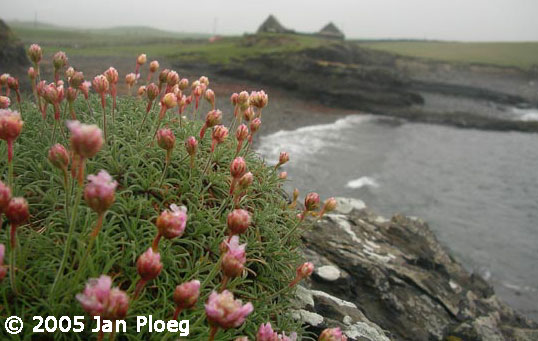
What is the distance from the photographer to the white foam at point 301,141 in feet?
47.2

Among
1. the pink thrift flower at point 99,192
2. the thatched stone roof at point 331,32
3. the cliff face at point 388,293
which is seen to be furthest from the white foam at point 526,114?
the thatched stone roof at point 331,32

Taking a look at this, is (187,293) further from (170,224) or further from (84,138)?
(84,138)

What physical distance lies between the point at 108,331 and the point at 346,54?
40991 millimetres

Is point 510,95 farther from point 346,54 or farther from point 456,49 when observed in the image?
point 456,49

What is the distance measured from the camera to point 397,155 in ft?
58.6

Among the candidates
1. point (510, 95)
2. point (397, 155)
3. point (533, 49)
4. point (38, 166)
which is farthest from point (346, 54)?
point (533, 49)

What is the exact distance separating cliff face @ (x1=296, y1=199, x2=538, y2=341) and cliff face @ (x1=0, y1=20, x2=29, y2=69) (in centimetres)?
2003

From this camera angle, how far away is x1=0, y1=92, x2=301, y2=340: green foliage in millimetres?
1552

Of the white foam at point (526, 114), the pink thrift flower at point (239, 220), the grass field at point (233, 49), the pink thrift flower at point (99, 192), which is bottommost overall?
the white foam at point (526, 114)

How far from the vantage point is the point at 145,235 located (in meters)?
1.99

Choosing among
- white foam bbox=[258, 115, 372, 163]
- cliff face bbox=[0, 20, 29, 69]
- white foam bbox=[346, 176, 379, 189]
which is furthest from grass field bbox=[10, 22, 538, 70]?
white foam bbox=[346, 176, 379, 189]

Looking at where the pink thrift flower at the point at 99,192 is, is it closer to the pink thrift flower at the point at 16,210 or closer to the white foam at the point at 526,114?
the pink thrift flower at the point at 16,210

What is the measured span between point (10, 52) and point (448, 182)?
21530mm

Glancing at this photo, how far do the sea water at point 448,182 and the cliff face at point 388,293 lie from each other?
130 inches
